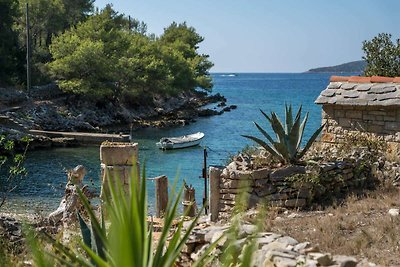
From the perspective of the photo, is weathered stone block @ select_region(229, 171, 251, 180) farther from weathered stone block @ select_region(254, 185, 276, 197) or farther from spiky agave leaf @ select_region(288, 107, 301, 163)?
spiky agave leaf @ select_region(288, 107, 301, 163)

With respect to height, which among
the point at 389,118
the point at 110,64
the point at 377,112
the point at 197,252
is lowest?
the point at 197,252

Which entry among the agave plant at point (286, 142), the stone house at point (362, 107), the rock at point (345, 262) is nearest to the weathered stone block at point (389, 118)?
the stone house at point (362, 107)

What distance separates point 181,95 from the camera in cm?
6812

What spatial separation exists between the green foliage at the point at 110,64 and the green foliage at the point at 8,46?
9.02 ft

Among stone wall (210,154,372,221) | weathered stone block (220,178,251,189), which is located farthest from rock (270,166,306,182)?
weathered stone block (220,178,251,189)

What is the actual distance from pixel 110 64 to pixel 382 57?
30.4 metres

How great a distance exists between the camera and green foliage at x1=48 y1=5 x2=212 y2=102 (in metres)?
40.8

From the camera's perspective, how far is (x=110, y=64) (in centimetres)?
4303

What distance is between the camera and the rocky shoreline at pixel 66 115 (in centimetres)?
3241

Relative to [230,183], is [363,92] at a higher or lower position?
higher

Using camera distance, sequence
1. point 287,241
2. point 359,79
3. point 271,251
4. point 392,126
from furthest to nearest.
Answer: point 359,79, point 392,126, point 287,241, point 271,251

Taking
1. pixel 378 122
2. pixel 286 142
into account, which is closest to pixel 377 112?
pixel 378 122

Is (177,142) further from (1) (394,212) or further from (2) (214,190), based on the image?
(1) (394,212)

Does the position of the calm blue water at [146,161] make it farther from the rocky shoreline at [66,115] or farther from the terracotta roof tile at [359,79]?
the terracotta roof tile at [359,79]
